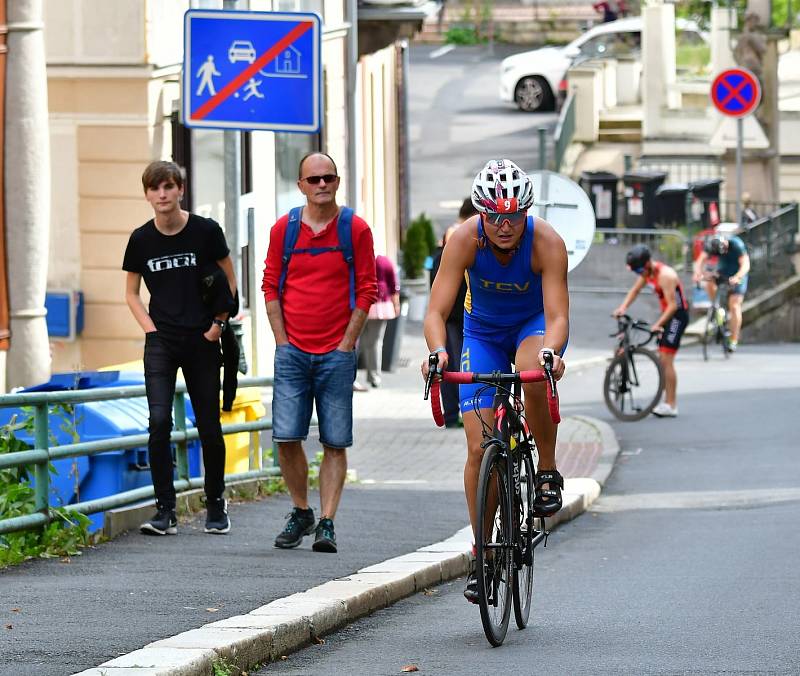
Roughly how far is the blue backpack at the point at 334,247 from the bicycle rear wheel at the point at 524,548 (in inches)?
69.2

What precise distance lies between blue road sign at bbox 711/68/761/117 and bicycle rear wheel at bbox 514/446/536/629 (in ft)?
65.3

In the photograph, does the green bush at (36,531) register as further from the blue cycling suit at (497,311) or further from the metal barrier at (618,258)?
the metal barrier at (618,258)

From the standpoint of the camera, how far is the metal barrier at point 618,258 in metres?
31.6

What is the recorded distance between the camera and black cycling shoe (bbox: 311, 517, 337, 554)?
30.6ft

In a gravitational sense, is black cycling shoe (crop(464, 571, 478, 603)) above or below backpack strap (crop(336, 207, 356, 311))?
below

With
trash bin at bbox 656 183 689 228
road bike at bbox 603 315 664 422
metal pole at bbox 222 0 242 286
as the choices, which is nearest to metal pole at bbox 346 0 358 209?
road bike at bbox 603 315 664 422

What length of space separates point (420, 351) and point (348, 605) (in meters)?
17.4

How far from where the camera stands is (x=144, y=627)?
683 centimetres

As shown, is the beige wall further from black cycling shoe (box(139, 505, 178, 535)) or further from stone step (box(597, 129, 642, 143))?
black cycling shoe (box(139, 505, 178, 535))

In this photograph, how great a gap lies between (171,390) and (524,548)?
2610mm

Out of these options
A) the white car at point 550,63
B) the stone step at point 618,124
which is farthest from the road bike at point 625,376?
the white car at point 550,63

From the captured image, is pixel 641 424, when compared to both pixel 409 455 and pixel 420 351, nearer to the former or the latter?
pixel 409 455

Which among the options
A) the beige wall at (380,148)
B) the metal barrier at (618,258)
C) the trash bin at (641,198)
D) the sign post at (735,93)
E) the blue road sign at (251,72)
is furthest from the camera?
the trash bin at (641,198)

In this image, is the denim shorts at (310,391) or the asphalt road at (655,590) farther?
the denim shorts at (310,391)
